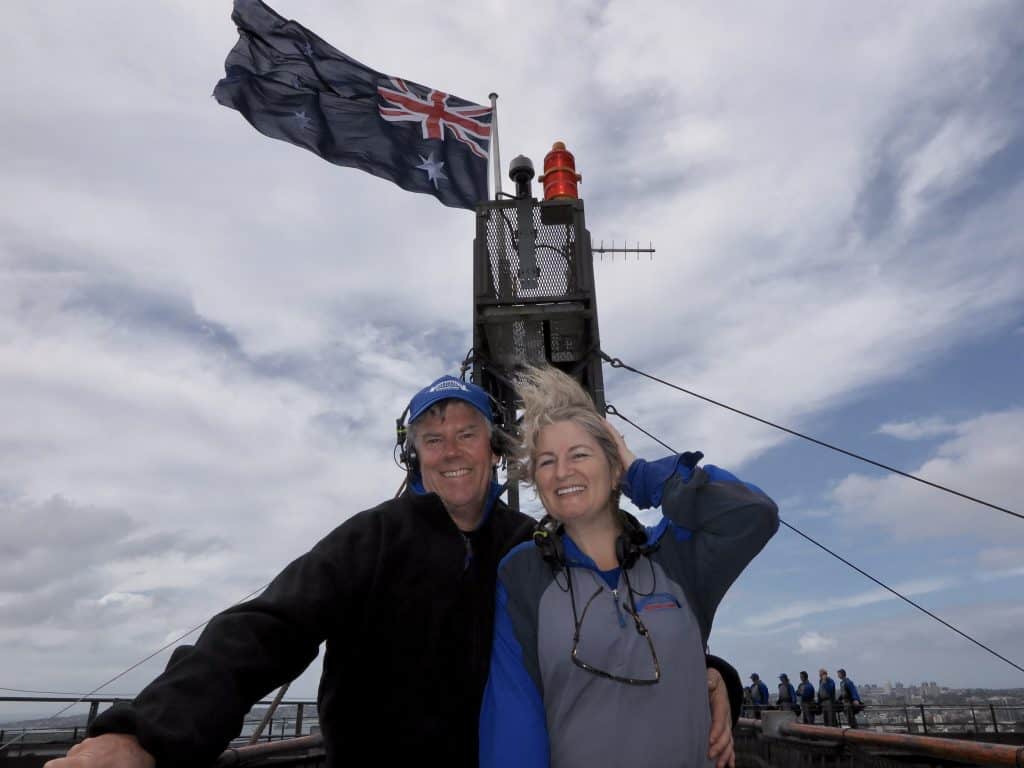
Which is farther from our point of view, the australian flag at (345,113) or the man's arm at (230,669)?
the australian flag at (345,113)

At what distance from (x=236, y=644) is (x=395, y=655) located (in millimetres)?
798

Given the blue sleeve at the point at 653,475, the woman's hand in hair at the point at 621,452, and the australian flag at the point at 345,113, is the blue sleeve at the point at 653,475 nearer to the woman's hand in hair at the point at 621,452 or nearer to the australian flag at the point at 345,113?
the woman's hand in hair at the point at 621,452

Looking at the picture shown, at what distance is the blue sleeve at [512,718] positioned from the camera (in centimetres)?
226

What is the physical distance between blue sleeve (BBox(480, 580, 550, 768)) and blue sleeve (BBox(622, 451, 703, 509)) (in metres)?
0.74

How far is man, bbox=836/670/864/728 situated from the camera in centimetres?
1592

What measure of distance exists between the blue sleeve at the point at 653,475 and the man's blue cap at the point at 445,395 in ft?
2.61

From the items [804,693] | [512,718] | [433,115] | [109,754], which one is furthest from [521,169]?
A: [804,693]

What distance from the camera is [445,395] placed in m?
3.06

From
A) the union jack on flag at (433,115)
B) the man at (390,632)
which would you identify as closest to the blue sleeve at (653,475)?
the man at (390,632)

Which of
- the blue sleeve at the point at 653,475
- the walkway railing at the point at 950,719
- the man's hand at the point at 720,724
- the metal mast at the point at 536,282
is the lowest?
the walkway railing at the point at 950,719

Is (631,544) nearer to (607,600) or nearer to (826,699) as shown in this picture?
(607,600)

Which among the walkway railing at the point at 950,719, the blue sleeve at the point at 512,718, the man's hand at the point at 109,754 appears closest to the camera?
the man's hand at the point at 109,754

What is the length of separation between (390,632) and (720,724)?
1301 mm

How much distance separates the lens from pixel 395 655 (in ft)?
8.36
